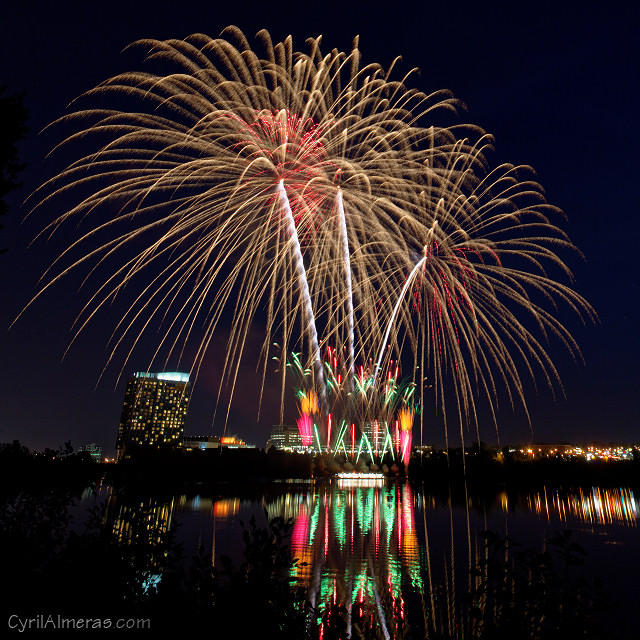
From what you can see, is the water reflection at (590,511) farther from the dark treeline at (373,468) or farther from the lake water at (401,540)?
the dark treeline at (373,468)

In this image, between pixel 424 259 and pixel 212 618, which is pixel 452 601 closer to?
pixel 212 618

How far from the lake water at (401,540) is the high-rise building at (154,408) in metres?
157

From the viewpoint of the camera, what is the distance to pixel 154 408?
19625 cm

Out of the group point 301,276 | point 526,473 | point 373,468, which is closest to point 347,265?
point 301,276

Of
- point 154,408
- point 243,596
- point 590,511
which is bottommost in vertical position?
point 590,511

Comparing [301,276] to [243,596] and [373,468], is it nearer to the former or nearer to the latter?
A: [243,596]

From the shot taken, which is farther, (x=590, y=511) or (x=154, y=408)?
(x=154, y=408)

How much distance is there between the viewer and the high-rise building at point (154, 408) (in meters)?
189

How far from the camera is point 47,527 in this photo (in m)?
9.70

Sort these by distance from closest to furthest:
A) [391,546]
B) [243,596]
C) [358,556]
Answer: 1. [243,596]
2. [358,556]
3. [391,546]

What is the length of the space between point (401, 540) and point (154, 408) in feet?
624

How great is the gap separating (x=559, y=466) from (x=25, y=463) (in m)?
97.7

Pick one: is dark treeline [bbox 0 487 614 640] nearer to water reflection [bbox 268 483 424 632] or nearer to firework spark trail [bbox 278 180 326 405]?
water reflection [bbox 268 483 424 632]

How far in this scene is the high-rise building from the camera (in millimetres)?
189125
